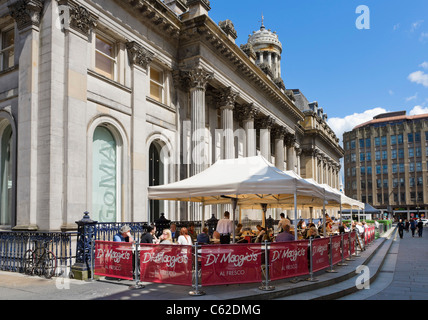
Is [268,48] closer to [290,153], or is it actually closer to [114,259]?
[290,153]

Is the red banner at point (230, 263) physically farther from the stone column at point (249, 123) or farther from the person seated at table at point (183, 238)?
the stone column at point (249, 123)

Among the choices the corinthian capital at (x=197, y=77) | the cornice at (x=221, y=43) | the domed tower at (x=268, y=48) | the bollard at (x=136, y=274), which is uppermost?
the domed tower at (x=268, y=48)

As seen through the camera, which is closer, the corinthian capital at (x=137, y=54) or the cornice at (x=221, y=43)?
the corinthian capital at (x=137, y=54)

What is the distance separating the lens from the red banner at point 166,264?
8.26m

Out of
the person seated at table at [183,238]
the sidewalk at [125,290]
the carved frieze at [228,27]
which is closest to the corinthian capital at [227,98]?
the carved frieze at [228,27]

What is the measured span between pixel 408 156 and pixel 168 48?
8741cm

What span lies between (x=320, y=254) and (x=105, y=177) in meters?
10.1

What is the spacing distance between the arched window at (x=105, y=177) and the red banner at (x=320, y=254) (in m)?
9.52

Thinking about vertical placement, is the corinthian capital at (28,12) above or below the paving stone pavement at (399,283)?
above

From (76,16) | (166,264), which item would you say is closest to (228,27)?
(76,16)

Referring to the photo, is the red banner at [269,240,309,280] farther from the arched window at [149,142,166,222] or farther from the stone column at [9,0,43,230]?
the arched window at [149,142,166,222]

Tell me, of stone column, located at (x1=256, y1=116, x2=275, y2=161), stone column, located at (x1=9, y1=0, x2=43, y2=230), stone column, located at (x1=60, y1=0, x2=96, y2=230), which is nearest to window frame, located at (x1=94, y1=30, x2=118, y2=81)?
stone column, located at (x1=60, y1=0, x2=96, y2=230)

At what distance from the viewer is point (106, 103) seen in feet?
54.3
